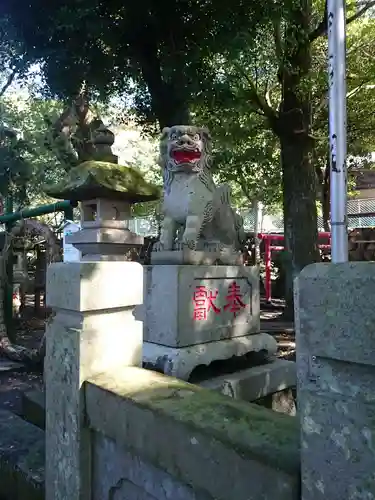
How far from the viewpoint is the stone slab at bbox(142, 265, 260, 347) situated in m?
3.72

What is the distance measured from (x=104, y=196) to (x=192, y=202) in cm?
87

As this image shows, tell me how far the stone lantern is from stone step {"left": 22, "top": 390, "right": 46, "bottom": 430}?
1343mm

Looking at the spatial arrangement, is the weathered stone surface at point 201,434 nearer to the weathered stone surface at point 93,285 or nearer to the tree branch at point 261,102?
the weathered stone surface at point 93,285

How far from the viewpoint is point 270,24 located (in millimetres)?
7668

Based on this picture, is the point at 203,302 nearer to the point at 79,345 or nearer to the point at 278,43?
the point at 79,345

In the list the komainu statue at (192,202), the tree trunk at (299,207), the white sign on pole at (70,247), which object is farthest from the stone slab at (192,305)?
the tree trunk at (299,207)

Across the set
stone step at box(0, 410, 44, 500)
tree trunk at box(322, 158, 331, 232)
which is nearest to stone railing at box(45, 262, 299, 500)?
stone step at box(0, 410, 44, 500)

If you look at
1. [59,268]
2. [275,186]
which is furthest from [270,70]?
[59,268]

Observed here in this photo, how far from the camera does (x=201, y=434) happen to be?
1.49 metres

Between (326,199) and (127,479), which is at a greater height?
(326,199)

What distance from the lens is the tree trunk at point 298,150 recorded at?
8742 millimetres

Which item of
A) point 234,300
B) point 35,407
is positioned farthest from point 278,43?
point 35,407

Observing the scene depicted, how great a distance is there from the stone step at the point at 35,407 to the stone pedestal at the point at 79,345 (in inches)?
63.0

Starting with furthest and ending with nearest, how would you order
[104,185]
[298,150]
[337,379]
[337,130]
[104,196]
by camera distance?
[298,150]
[337,130]
[104,196]
[104,185]
[337,379]
